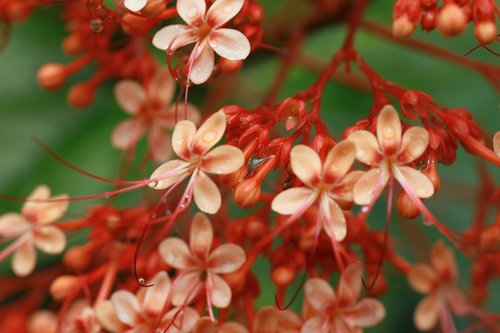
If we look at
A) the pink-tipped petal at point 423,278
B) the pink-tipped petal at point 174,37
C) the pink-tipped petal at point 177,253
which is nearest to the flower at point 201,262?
the pink-tipped petal at point 177,253

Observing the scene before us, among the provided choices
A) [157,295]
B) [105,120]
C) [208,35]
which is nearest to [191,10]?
[208,35]

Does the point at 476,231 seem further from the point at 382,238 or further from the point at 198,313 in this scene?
the point at 198,313

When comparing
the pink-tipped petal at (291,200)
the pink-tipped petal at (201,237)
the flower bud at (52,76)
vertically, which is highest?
the pink-tipped petal at (291,200)

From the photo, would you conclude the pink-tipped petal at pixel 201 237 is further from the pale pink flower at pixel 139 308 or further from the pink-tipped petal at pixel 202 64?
the pink-tipped petal at pixel 202 64

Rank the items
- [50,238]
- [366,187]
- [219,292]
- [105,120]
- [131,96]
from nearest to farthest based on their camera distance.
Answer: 1. [366,187]
2. [219,292]
3. [50,238]
4. [131,96]
5. [105,120]

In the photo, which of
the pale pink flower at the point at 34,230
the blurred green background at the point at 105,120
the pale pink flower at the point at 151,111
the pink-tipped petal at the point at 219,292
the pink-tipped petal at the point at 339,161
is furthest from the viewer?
the blurred green background at the point at 105,120

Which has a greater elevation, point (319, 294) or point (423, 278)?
point (319, 294)

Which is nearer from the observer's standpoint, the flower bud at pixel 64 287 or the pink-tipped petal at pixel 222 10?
the pink-tipped petal at pixel 222 10

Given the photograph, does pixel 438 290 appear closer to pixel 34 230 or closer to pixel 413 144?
pixel 413 144
